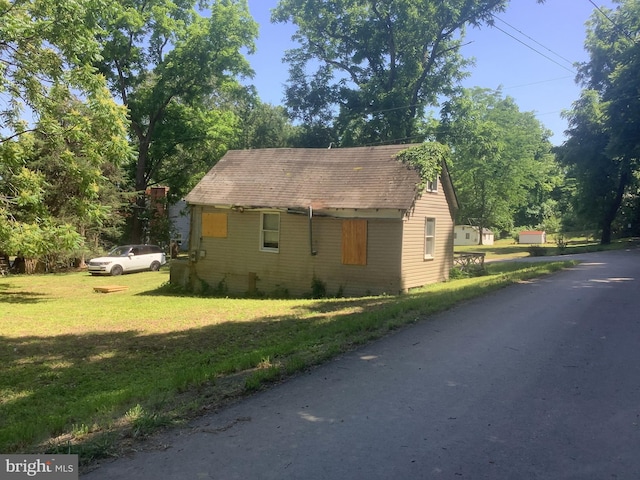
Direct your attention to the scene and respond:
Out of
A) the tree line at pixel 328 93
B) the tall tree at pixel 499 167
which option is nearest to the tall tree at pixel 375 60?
the tree line at pixel 328 93

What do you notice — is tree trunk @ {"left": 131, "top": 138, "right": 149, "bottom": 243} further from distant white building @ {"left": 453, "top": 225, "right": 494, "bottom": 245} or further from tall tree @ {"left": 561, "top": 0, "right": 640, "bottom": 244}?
distant white building @ {"left": 453, "top": 225, "right": 494, "bottom": 245}

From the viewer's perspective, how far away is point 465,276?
817 inches

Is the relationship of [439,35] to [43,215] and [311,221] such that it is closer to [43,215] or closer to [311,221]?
[311,221]

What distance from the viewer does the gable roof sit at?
56.0 ft

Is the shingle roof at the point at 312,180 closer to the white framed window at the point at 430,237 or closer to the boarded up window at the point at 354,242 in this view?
the boarded up window at the point at 354,242

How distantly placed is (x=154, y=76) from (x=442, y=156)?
25.0 metres

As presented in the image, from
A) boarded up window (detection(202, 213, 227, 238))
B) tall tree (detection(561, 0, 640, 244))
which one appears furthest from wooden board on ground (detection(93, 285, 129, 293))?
tall tree (detection(561, 0, 640, 244))

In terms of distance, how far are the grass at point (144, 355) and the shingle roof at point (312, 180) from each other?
451 cm

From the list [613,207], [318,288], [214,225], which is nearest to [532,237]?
[613,207]

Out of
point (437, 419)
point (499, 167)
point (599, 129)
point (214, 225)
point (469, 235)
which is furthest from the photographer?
point (469, 235)

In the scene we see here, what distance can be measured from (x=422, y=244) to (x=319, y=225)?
3.84 metres

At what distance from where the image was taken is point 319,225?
17.6 metres

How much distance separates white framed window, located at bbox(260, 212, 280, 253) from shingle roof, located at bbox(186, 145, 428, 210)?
0.61 m

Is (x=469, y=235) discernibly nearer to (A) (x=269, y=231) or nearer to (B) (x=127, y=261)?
(B) (x=127, y=261)
